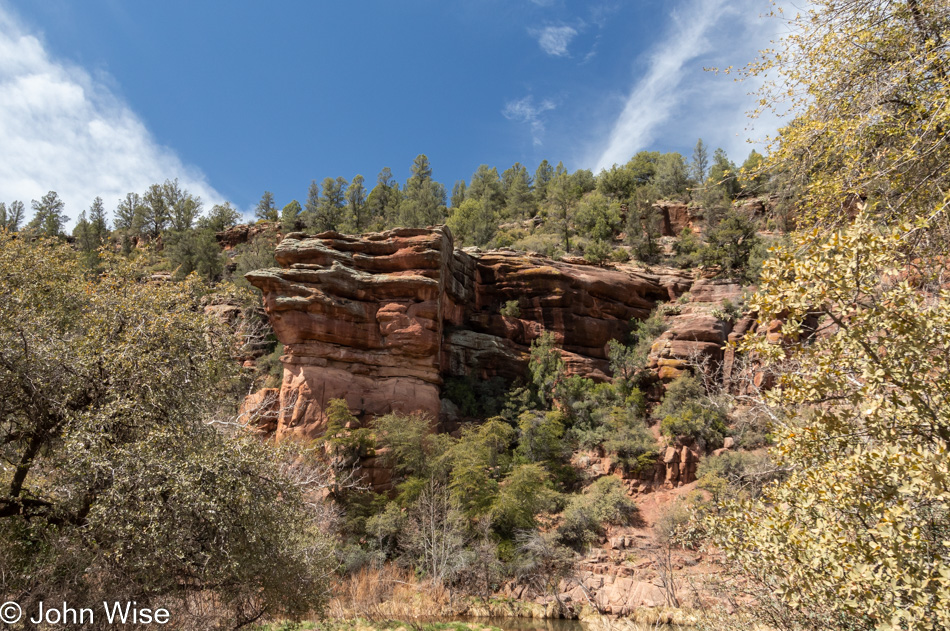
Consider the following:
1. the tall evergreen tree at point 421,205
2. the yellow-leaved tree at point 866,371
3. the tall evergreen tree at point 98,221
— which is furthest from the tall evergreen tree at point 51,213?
the yellow-leaved tree at point 866,371

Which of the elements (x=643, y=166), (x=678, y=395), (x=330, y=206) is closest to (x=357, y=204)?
(x=330, y=206)

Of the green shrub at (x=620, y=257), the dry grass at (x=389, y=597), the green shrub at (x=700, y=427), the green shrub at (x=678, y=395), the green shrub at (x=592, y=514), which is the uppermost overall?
the green shrub at (x=620, y=257)

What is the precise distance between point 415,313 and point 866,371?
2652cm

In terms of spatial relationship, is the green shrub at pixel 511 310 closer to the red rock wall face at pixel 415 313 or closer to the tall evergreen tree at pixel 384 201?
the red rock wall face at pixel 415 313

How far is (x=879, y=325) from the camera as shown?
3.56m

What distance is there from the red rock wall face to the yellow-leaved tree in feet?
78.4

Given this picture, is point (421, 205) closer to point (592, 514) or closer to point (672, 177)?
point (672, 177)

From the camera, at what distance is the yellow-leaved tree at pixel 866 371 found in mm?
3359

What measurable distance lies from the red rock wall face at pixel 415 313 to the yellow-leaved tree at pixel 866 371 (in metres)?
23.9

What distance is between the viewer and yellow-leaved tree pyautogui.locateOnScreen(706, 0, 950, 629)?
3359 mm

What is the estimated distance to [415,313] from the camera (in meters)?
29.3

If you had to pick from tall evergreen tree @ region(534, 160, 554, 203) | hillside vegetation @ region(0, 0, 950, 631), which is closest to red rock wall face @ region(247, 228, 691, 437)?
hillside vegetation @ region(0, 0, 950, 631)

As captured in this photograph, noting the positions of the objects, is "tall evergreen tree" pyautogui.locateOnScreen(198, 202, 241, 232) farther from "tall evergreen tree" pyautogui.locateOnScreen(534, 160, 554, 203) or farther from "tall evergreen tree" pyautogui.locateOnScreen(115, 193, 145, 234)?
"tall evergreen tree" pyautogui.locateOnScreen(534, 160, 554, 203)

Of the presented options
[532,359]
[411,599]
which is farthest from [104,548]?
[532,359]
